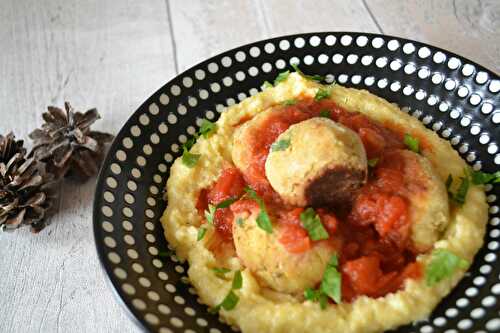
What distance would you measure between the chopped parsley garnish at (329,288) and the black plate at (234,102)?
0.46 metres

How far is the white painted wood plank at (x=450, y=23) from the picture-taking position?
5645 mm

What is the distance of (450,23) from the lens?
237 inches

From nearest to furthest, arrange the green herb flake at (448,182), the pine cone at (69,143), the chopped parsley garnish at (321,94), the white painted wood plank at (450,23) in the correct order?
the green herb flake at (448,182) < the chopped parsley garnish at (321,94) < the pine cone at (69,143) < the white painted wood plank at (450,23)

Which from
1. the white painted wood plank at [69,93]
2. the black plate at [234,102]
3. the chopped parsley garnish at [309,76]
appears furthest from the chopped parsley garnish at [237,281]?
the chopped parsley garnish at [309,76]

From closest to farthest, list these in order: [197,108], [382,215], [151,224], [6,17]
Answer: [382,215] < [151,224] < [197,108] < [6,17]

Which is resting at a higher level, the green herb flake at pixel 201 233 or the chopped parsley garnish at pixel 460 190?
the chopped parsley garnish at pixel 460 190

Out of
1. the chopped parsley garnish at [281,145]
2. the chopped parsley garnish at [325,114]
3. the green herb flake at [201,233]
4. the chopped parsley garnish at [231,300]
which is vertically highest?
the chopped parsley garnish at [325,114]

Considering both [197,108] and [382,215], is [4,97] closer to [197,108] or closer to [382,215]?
[197,108]

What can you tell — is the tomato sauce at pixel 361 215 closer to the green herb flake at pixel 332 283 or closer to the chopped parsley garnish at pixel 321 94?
the green herb flake at pixel 332 283

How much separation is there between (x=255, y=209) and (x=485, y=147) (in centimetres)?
195

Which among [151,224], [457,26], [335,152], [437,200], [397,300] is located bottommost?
[397,300]

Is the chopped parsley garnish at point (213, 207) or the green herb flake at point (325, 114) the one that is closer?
the chopped parsley garnish at point (213, 207)

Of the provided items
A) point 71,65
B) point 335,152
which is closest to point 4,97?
point 71,65

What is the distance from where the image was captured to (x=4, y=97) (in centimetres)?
568
